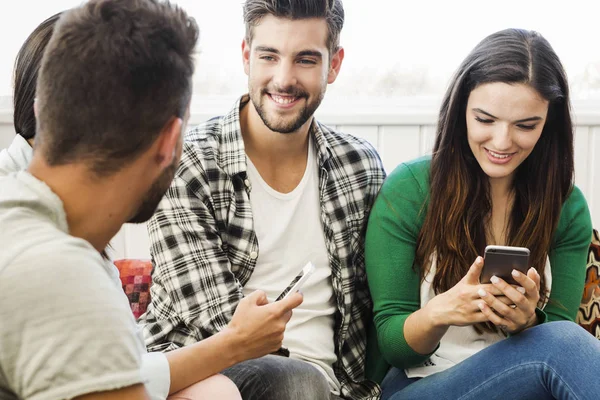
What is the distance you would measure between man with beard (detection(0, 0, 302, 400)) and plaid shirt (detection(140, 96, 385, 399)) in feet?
2.15

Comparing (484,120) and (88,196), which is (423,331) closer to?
(484,120)

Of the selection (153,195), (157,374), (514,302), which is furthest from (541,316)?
(153,195)

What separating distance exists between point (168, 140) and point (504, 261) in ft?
2.53

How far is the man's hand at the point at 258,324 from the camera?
4.51ft

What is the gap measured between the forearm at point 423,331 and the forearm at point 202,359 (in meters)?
0.38

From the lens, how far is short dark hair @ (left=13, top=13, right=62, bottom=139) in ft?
4.66

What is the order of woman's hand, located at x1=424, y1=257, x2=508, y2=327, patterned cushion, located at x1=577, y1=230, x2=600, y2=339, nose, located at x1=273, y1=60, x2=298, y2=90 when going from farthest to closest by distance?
patterned cushion, located at x1=577, y1=230, x2=600, y2=339, nose, located at x1=273, y1=60, x2=298, y2=90, woman's hand, located at x1=424, y1=257, x2=508, y2=327

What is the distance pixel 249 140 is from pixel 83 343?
1070 millimetres

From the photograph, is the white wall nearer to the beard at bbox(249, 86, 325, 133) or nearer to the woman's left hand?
the beard at bbox(249, 86, 325, 133)

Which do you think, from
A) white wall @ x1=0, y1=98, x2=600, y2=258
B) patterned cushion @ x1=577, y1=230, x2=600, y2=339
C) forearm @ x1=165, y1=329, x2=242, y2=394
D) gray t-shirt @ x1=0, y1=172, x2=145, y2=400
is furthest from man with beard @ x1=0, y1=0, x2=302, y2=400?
white wall @ x1=0, y1=98, x2=600, y2=258

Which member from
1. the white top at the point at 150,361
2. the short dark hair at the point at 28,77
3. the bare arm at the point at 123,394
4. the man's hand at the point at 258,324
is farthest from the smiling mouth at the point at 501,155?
the bare arm at the point at 123,394

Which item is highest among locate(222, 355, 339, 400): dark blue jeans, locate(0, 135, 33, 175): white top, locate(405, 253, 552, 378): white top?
locate(0, 135, 33, 175): white top

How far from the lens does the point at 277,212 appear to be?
68.2 inches

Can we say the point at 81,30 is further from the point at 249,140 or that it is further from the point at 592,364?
the point at 592,364
